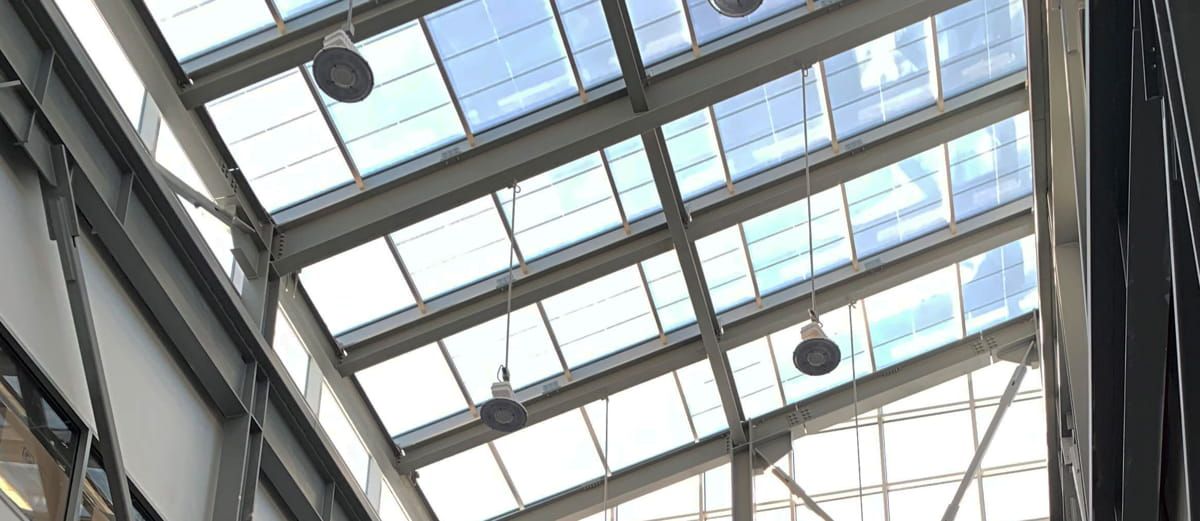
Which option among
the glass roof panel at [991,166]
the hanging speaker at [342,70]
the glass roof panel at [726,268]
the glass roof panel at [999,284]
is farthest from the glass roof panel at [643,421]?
the hanging speaker at [342,70]

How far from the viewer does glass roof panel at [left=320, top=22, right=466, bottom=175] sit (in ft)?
47.9

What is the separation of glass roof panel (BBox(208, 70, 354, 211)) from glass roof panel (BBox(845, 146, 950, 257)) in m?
7.35

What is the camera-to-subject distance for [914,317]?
20.6 m

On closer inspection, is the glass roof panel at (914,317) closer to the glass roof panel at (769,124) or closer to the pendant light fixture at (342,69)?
the glass roof panel at (769,124)

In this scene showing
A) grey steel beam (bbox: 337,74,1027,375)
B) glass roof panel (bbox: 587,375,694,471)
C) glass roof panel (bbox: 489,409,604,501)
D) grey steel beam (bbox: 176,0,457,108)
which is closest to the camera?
grey steel beam (bbox: 176,0,457,108)

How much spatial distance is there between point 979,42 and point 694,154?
3.97m

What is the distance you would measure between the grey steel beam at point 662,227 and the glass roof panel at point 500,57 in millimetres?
2604

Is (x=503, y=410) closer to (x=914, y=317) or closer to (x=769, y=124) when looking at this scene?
(x=769, y=124)

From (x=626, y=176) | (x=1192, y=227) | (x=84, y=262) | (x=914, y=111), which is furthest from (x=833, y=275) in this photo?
(x=1192, y=227)

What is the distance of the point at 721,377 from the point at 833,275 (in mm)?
2273

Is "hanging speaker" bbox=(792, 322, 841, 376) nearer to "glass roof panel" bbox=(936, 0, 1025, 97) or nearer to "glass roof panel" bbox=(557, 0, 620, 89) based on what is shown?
"glass roof panel" bbox=(557, 0, 620, 89)

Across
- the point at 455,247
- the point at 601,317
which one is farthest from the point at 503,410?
the point at 601,317

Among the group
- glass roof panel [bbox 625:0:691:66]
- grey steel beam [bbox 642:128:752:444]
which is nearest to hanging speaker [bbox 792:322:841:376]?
grey steel beam [bbox 642:128:752:444]

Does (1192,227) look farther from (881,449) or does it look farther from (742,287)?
(881,449)
